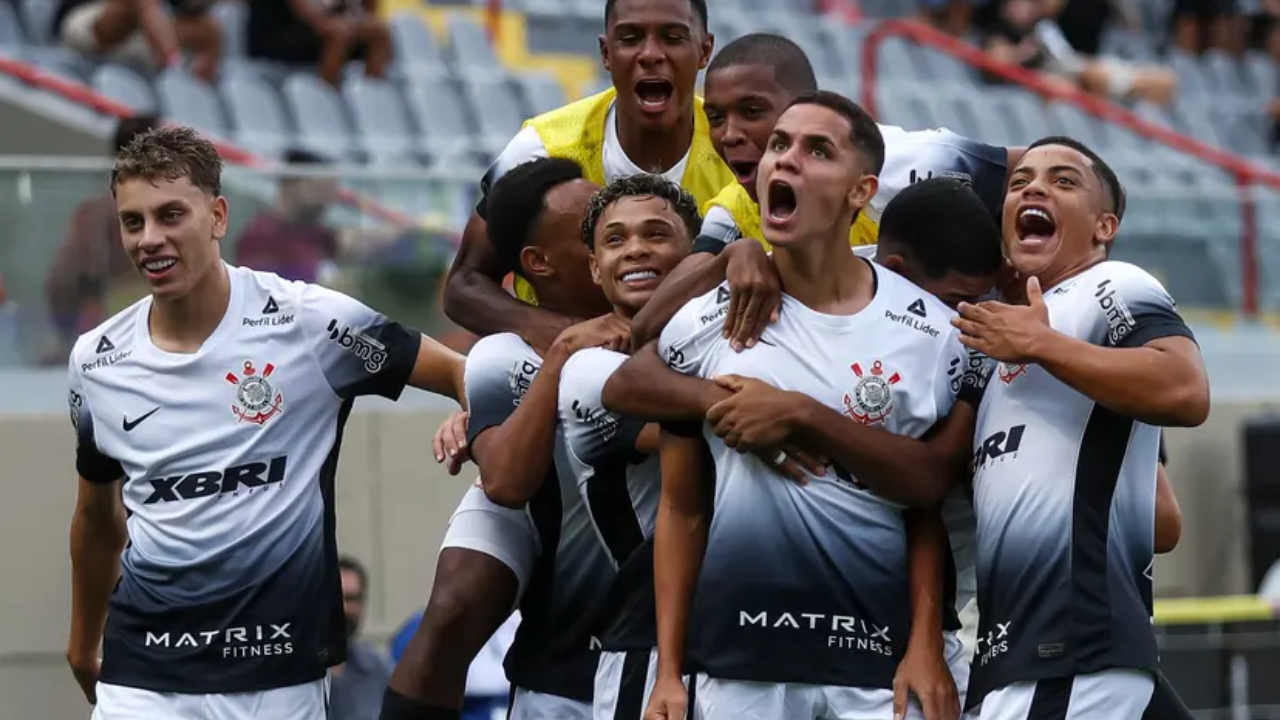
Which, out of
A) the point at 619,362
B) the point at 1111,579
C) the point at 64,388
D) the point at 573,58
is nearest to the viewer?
the point at 1111,579

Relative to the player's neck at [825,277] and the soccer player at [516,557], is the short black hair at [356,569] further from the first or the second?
the player's neck at [825,277]

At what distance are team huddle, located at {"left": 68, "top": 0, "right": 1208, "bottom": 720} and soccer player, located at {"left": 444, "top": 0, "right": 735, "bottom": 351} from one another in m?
0.01

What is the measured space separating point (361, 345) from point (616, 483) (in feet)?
2.99

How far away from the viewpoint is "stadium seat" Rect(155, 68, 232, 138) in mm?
14500

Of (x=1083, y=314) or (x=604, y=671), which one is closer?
(x=1083, y=314)

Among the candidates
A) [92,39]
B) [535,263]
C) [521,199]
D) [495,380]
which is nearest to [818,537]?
[495,380]

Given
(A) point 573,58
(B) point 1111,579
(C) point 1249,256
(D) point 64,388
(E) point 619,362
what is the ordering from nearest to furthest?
(B) point 1111,579 → (E) point 619,362 → (D) point 64,388 → (C) point 1249,256 → (A) point 573,58

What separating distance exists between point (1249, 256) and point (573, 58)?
21.5ft

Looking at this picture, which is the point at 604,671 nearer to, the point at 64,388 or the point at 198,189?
the point at 198,189

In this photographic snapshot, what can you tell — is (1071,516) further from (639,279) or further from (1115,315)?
(639,279)

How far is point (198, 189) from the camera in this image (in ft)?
21.6

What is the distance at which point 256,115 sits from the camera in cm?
1497

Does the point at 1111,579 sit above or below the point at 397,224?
below

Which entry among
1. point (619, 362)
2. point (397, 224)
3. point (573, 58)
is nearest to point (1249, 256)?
point (397, 224)
